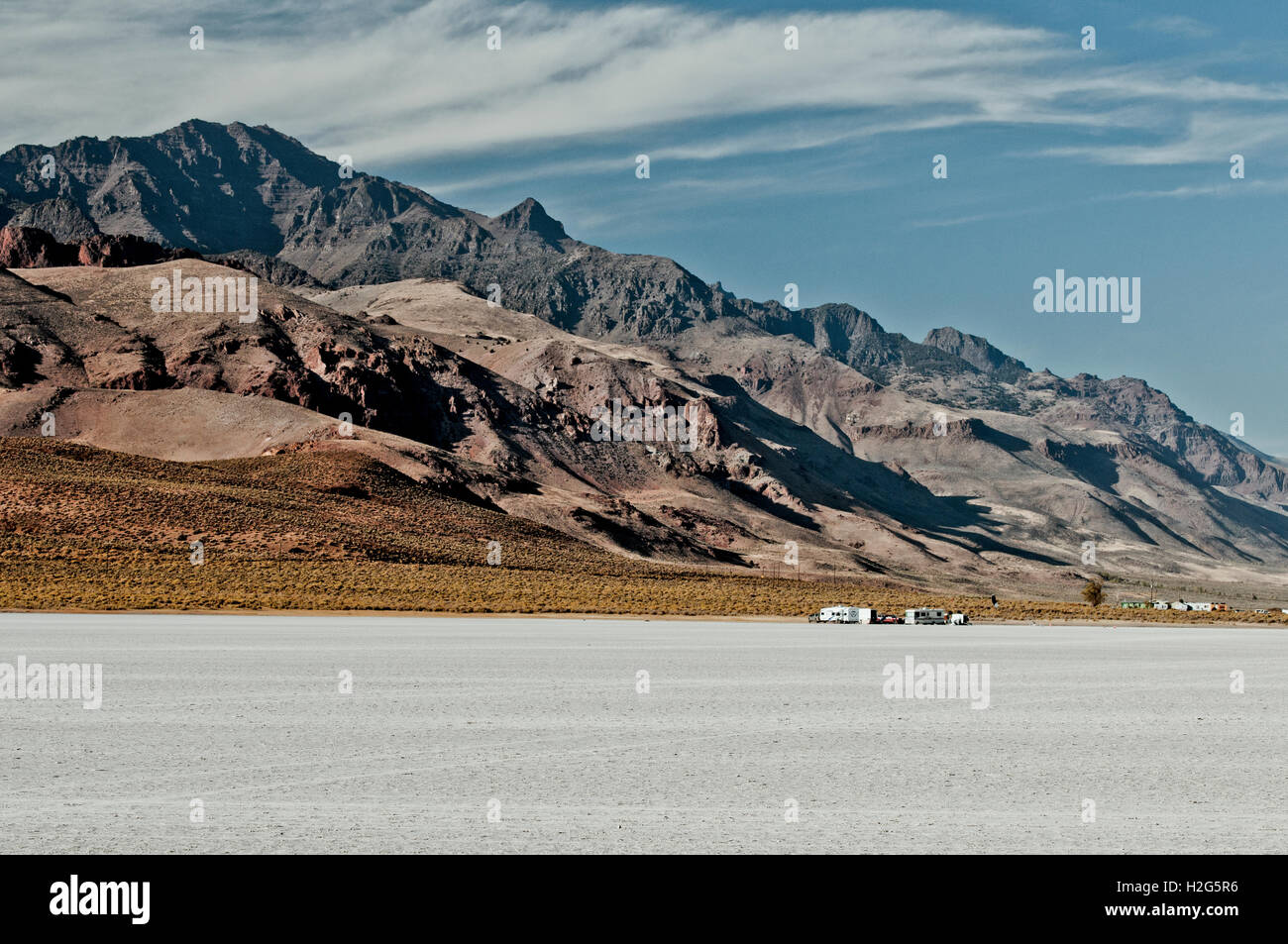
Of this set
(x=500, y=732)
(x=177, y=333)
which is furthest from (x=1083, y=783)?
(x=177, y=333)

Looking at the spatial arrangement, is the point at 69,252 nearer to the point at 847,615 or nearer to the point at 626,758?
the point at 847,615

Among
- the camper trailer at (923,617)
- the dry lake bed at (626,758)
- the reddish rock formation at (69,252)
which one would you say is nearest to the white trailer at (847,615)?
the camper trailer at (923,617)

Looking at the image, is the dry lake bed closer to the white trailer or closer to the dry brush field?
the white trailer

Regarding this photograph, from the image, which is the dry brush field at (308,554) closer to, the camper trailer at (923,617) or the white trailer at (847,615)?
the white trailer at (847,615)

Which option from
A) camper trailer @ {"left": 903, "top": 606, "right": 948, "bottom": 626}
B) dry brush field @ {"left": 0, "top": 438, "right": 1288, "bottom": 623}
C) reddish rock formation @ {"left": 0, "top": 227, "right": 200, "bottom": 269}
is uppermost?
reddish rock formation @ {"left": 0, "top": 227, "right": 200, "bottom": 269}

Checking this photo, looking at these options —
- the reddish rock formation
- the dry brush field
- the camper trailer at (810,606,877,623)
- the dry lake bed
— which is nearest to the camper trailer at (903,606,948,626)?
the camper trailer at (810,606,877,623)
